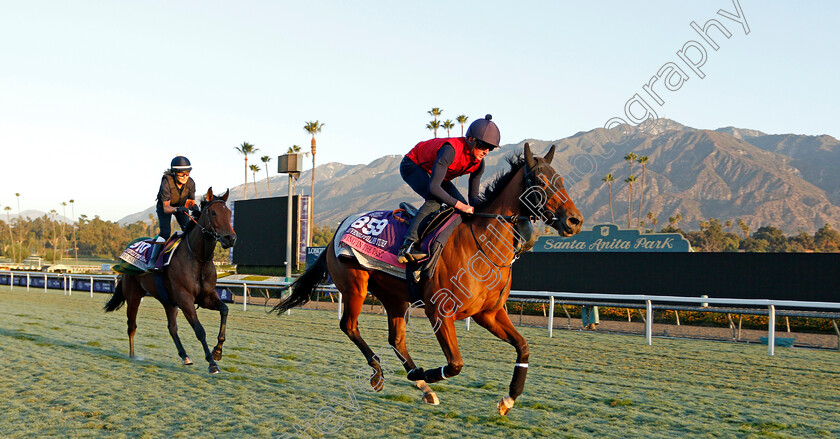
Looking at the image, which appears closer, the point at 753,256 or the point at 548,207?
the point at 548,207

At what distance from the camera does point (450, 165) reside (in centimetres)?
476

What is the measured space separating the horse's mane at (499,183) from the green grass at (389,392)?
1595 mm

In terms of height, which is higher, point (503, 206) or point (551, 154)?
point (551, 154)

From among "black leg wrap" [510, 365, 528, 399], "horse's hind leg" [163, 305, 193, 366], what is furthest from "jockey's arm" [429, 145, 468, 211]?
"horse's hind leg" [163, 305, 193, 366]

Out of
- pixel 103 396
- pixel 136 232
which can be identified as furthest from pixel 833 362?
pixel 136 232

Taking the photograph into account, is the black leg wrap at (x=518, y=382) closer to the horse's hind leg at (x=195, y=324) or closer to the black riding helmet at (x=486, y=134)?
the black riding helmet at (x=486, y=134)

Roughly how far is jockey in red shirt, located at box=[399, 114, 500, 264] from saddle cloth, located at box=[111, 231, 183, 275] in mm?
3509

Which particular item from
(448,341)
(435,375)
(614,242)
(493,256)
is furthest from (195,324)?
(614,242)

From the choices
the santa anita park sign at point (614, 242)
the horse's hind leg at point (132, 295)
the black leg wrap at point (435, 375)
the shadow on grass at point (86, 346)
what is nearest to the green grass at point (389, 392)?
the shadow on grass at point (86, 346)

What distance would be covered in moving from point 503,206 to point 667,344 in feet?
25.1

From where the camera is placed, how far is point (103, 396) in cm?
500

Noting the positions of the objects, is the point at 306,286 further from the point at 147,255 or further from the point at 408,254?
the point at 147,255

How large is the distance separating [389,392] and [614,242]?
74.1 feet

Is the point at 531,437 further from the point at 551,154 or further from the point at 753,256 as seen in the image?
the point at 753,256
